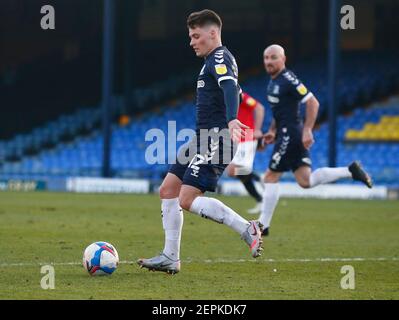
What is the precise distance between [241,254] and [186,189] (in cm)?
213

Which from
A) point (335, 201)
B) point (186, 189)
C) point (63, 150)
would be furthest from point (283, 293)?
point (63, 150)

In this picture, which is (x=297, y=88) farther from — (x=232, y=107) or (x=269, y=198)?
(x=232, y=107)

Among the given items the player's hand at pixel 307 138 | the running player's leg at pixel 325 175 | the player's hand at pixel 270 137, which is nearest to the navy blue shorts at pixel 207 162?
the player's hand at pixel 307 138

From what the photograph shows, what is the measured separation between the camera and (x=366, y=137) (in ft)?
89.9

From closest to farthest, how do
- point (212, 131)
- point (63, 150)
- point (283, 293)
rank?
point (283, 293)
point (212, 131)
point (63, 150)

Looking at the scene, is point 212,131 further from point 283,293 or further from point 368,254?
point 368,254


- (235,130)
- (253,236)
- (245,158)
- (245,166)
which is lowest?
(245,166)

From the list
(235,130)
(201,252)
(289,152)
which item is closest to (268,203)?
(289,152)

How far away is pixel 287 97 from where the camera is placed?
1234 centimetres

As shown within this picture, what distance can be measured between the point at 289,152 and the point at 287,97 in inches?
28.1

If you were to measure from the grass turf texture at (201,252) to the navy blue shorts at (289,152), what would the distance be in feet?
3.02

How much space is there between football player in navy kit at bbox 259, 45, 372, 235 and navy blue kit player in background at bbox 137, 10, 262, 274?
3623mm

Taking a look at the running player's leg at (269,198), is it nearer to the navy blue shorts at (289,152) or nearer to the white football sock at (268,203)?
the white football sock at (268,203)
